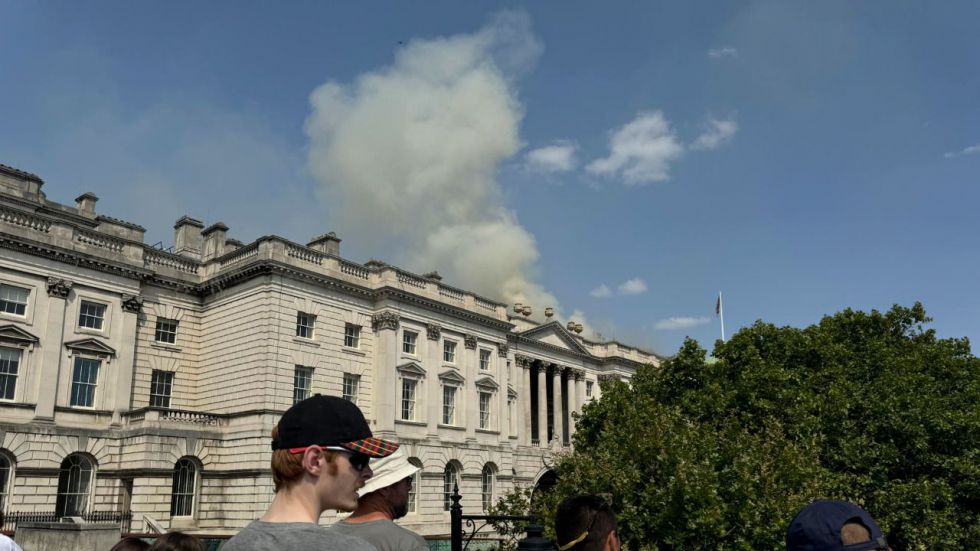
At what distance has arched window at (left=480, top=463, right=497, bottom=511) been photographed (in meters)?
50.4

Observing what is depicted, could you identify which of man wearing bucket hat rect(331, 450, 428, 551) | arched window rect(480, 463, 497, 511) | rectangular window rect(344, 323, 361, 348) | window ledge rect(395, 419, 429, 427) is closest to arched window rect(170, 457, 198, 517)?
rectangular window rect(344, 323, 361, 348)

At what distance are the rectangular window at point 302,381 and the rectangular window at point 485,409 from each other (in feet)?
43.0

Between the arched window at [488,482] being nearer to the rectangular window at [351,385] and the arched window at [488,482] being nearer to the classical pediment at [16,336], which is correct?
the rectangular window at [351,385]

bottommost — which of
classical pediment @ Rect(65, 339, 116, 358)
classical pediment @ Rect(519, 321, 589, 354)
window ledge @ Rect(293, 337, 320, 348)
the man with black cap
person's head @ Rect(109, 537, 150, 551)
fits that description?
person's head @ Rect(109, 537, 150, 551)

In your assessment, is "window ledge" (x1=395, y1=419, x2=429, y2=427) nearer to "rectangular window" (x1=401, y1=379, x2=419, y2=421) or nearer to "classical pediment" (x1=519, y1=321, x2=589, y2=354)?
"rectangular window" (x1=401, y1=379, x2=419, y2=421)

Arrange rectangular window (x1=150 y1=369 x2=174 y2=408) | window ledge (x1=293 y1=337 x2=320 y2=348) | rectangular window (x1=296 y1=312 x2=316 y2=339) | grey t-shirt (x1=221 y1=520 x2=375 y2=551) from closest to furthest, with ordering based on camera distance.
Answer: grey t-shirt (x1=221 y1=520 x2=375 y2=551) < rectangular window (x1=150 y1=369 x2=174 y2=408) < window ledge (x1=293 y1=337 x2=320 y2=348) < rectangular window (x1=296 y1=312 x2=316 y2=339)

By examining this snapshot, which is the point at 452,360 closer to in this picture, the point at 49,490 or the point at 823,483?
the point at 49,490

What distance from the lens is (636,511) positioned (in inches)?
976

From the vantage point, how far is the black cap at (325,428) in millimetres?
3432

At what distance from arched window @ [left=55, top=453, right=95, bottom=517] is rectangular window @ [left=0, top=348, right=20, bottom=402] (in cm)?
391

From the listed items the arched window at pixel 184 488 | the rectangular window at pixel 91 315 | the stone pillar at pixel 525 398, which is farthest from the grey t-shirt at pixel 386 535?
the stone pillar at pixel 525 398

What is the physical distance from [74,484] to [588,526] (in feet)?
121

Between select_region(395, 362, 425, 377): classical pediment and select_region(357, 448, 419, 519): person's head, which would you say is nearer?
select_region(357, 448, 419, 519): person's head

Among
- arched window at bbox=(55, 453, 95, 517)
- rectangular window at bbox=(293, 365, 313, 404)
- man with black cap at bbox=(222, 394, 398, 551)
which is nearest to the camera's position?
man with black cap at bbox=(222, 394, 398, 551)
